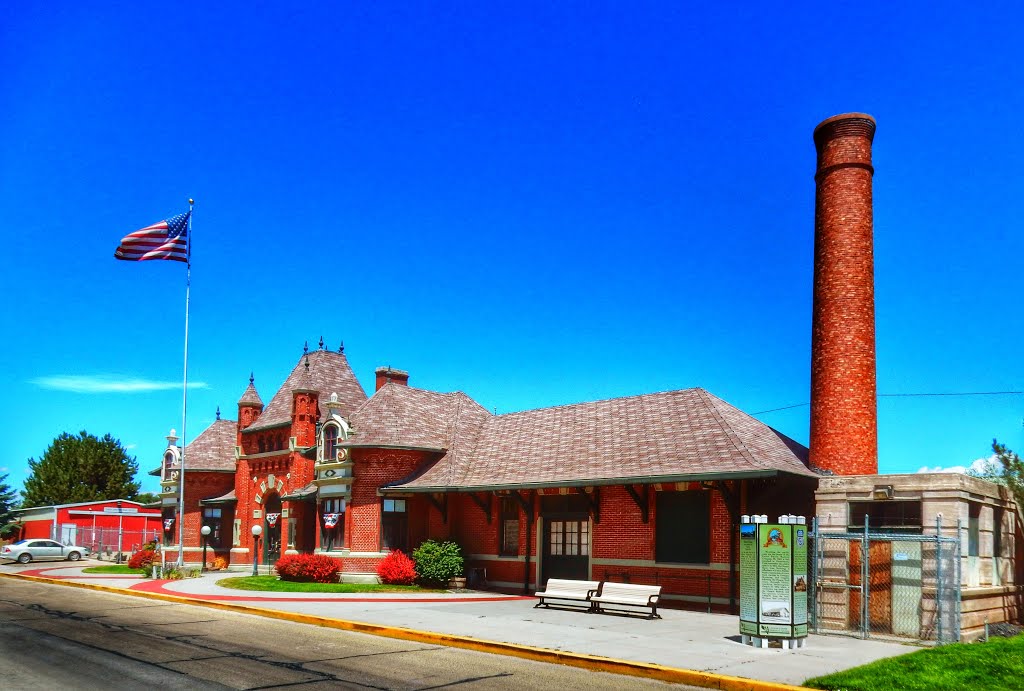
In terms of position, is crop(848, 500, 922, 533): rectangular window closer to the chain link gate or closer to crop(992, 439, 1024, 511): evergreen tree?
the chain link gate

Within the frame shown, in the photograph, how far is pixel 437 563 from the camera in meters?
29.3

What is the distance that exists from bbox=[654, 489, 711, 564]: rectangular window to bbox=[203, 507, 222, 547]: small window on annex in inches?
1063

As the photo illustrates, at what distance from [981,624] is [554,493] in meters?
12.5

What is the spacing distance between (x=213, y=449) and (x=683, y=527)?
29.6 meters

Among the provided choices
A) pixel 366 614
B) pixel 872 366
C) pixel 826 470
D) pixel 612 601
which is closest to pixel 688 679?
pixel 612 601

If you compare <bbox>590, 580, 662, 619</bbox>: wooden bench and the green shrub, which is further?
the green shrub

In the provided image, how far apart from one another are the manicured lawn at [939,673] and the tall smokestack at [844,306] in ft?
34.8

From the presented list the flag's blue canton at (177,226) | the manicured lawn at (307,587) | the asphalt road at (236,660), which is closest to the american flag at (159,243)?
the flag's blue canton at (177,226)

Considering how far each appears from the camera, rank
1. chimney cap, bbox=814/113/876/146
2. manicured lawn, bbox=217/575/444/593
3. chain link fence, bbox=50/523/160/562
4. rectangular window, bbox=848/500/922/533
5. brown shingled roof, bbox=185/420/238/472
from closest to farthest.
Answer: rectangular window, bbox=848/500/922/533, chimney cap, bbox=814/113/876/146, manicured lawn, bbox=217/575/444/593, brown shingled roof, bbox=185/420/238/472, chain link fence, bbox=50/523/160/562

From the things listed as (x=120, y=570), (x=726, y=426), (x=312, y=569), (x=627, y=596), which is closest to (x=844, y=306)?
(x=726, y=426)

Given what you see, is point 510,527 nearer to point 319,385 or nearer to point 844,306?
point 844,306

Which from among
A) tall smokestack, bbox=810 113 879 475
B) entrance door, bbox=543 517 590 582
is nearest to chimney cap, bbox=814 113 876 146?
tall smokestack, bbox=810 113 879 475

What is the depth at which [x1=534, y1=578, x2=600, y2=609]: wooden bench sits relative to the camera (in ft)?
72.1

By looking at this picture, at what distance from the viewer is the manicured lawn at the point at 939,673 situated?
12.0m
